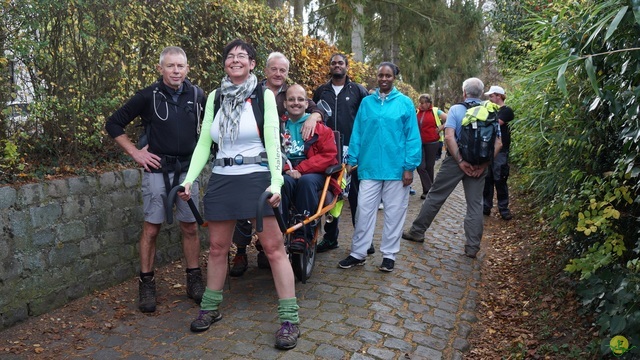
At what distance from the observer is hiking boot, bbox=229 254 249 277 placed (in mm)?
5395

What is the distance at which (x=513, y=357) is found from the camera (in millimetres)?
4102

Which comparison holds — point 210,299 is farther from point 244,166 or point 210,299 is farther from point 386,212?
point 386,212

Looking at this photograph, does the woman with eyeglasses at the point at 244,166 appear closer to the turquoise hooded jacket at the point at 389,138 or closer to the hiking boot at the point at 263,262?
the hiking boot at the point at 263,262

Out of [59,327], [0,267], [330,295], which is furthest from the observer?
[330,295]

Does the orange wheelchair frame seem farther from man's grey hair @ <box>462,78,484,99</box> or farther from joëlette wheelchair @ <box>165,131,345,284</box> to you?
man's grey hair @ <box>462,78,484,99</box>

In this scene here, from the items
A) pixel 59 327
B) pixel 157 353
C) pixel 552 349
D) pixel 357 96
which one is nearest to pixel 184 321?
pixel 157 353

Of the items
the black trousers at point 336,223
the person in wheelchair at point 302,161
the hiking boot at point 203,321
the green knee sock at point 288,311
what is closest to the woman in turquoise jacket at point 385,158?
the person in wheelchair at point 302,161

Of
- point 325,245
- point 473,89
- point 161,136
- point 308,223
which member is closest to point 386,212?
point 325,245

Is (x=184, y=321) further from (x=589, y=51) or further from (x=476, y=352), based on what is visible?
(x=589, y=51)

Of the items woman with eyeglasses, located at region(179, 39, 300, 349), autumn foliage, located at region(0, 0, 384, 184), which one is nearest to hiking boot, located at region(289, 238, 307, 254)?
woman with eyeglasses, located at region(179, 39, 300, 349)

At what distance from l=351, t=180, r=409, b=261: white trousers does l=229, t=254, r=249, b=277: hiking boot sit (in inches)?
45.3

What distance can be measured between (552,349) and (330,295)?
1.86 metres

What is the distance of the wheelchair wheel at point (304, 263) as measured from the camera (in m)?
4.84

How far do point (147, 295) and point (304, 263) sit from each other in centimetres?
137
